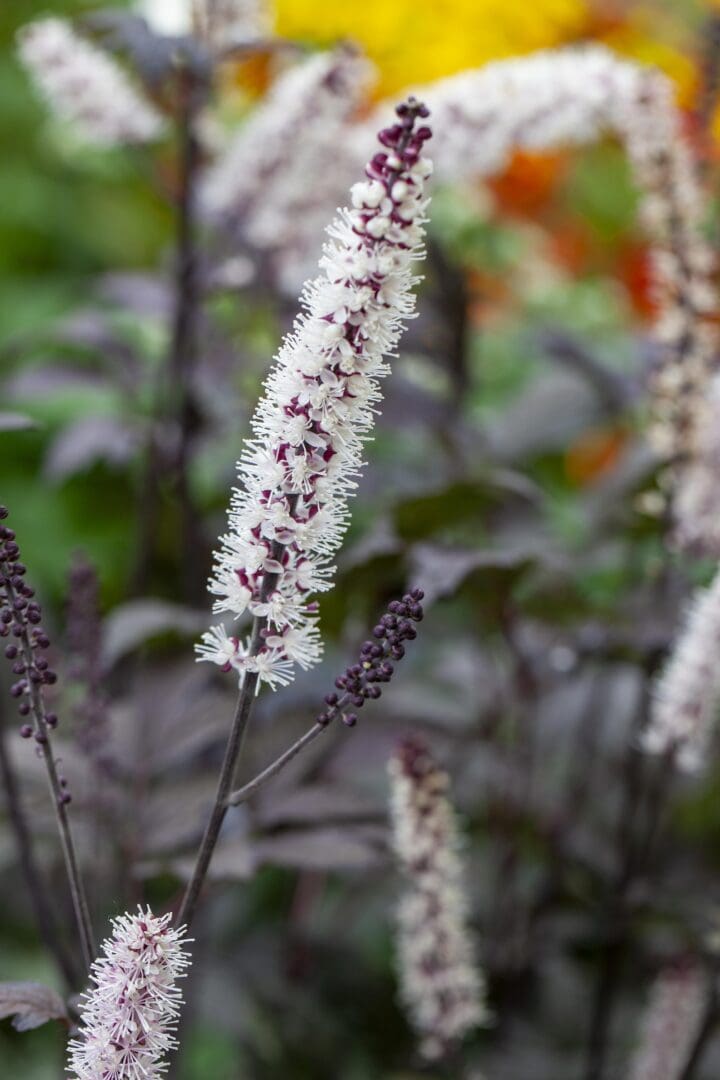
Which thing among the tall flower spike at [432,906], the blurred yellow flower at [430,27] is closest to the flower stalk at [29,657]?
the tall flower spike at [432,906]

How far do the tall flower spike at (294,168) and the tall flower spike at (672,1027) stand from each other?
0.76 m

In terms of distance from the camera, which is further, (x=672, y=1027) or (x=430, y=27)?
(x=430, y=27)

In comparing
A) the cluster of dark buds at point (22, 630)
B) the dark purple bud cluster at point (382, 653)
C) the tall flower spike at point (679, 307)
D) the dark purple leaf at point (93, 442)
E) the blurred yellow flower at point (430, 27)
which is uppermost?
the blurred yellow flower at point (430, 27)

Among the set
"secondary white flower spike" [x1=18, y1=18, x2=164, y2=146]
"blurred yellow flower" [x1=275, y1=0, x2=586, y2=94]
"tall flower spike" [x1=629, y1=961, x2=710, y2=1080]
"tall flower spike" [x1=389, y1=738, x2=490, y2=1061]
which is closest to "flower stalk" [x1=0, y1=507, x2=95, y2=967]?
Result: "tall flower spike" [x1=389, y1=738, x2=490, y2=1061]

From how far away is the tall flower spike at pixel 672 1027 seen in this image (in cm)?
112

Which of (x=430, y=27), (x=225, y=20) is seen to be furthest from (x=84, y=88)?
(x=430, y=27)

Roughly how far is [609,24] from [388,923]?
2749 mm

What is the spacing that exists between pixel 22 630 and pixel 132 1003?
0.18 meters

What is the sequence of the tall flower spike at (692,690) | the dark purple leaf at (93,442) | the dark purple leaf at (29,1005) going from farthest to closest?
the dark purple leaf at (93,442) < the tall flower spike at (692,690) < the dark purple leaf at (29,1005)

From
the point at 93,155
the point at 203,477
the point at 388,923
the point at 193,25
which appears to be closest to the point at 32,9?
the point at 93,155

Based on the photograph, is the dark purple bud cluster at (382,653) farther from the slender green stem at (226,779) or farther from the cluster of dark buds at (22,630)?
the cluster of dark buds at (22,630)

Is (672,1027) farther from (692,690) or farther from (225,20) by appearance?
(225,20)

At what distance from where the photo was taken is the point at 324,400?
597 millimetres

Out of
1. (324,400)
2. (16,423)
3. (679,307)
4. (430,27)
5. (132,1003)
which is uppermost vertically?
(430,27)
